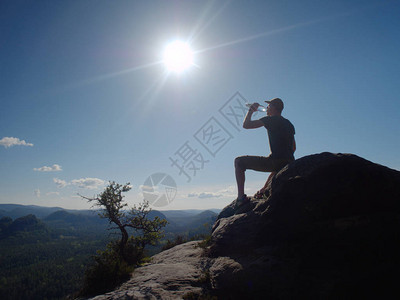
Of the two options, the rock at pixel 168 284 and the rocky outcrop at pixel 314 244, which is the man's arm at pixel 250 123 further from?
the rock at pixel 168 284

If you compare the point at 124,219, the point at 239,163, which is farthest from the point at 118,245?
the point at 239,163

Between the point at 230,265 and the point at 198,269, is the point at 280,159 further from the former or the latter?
the point at 198,269

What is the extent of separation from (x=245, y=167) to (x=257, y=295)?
5111mm

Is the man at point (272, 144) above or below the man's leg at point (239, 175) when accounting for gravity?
above

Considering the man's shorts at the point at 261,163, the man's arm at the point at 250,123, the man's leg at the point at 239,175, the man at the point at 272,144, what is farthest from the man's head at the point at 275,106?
the man's leg at the point at 239,175

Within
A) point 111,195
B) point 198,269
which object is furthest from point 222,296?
point 111,195

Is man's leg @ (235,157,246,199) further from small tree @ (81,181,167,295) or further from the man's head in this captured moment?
small tree @ (81,181,167,295)

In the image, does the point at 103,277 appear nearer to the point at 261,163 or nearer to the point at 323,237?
the point at 261,163

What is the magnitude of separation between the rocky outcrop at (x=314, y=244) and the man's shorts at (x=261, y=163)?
109cm

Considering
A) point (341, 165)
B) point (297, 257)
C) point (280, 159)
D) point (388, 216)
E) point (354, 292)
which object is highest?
point (280, 159)

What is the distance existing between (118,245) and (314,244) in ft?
44.3

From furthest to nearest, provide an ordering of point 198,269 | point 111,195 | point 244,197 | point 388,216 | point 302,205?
point 111,195 < point 244,197 < point 198,269 < point 302,205 < point 388,216

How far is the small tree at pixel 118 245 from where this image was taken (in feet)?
28.2

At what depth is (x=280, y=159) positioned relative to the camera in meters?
8.99
